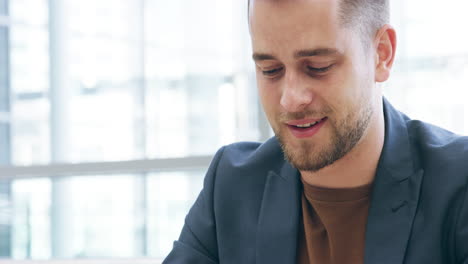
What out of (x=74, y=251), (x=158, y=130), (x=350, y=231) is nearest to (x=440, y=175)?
(x=350, y=231)

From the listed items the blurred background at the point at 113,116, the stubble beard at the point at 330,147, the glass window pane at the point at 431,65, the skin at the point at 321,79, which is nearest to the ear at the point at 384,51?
the skin at the point at 321,79

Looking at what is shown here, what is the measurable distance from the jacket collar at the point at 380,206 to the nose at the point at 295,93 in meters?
0.26

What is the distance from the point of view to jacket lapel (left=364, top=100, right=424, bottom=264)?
1.38 metres

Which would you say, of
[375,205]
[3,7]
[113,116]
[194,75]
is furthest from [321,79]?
[3,7]

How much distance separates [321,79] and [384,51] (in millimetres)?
217

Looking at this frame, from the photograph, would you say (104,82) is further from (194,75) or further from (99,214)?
(99,214)

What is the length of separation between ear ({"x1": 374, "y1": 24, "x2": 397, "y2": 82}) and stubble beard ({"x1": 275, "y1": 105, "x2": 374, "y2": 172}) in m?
0.10

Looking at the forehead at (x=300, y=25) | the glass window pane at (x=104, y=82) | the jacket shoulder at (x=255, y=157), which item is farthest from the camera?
the glass window pane at (x=104, y=82)

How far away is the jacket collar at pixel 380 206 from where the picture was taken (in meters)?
1.39

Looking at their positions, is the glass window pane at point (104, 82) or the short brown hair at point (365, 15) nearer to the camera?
the short brown hair at point (365, 15)

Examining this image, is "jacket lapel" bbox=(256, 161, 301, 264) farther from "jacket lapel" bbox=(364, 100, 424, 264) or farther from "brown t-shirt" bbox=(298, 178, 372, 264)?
"jacket lapel" bbox=(364, 100, 424, 264)

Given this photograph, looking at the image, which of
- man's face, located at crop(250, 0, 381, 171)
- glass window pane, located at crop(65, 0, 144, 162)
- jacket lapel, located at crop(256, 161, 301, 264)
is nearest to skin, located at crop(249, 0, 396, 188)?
man's face, located at crop(250, 0, 381, 171)

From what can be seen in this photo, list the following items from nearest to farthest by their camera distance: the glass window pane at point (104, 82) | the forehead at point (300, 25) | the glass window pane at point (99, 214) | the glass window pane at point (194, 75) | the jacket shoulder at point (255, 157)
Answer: the forehead at point (300, 25), the jacket shoulder at point (255, 157), the glass window pane at point (194, 75), the glass window pane at point (99, 214), the glass window pane at point (104, 82)

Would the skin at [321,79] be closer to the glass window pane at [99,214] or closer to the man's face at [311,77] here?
the man's face at [311,77]
